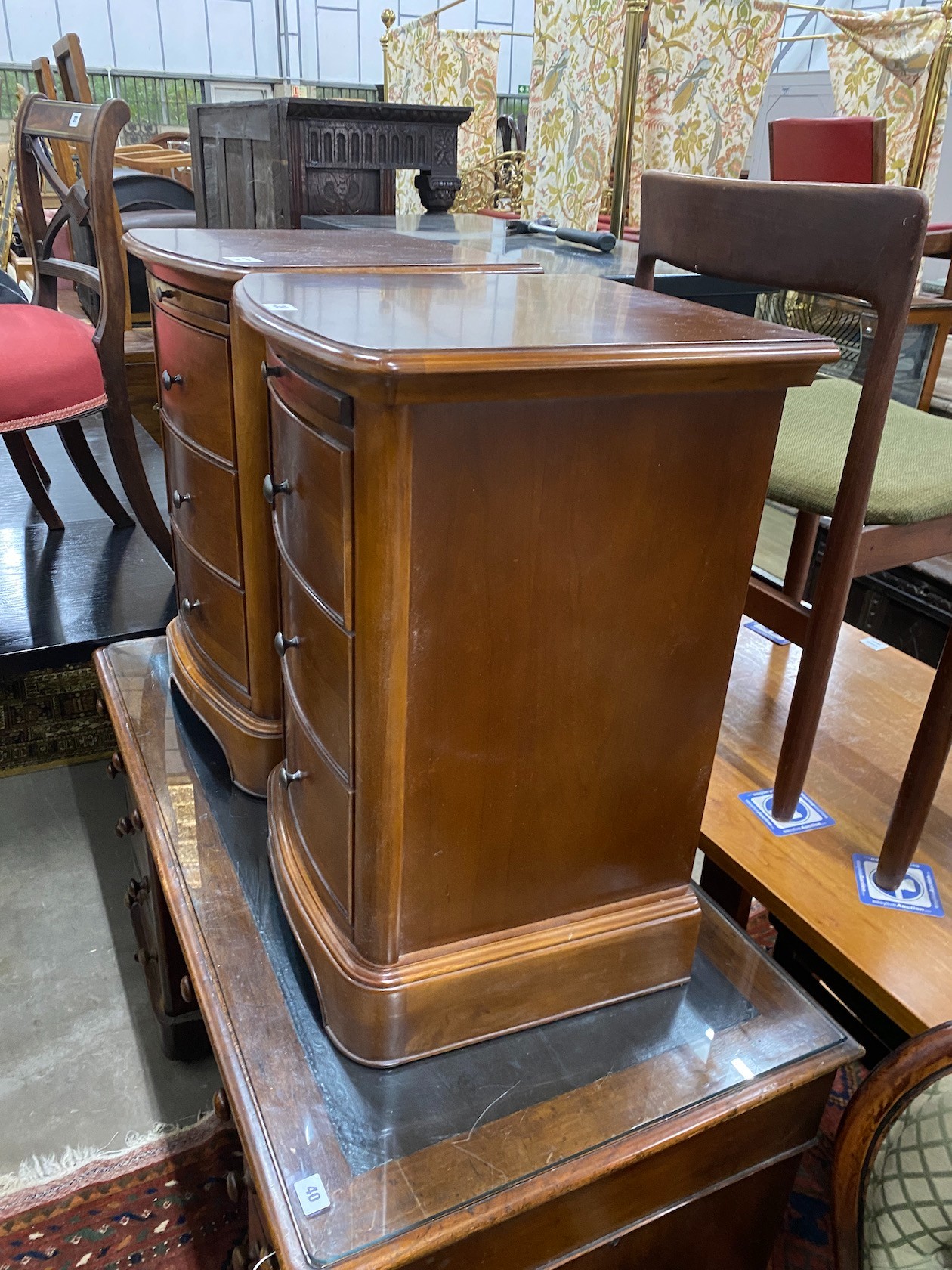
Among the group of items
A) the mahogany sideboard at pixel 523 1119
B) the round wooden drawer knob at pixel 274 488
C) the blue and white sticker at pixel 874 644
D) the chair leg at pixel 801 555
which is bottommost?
the mahogany sideboard at pixel 523 1119

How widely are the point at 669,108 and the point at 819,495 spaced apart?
Answer: 2.45m

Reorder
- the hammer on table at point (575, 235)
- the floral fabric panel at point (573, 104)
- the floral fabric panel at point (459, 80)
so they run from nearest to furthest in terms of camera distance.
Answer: the hammer on table at point (575, 235), the floral fabric panel at point (573, 104), the floral fabric panel at point (459, 80)

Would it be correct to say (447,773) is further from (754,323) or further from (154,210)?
(154,210)

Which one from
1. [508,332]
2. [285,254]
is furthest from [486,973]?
[285,254]

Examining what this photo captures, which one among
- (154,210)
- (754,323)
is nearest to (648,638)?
(754,323)

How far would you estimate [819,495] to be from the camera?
48.4 inches

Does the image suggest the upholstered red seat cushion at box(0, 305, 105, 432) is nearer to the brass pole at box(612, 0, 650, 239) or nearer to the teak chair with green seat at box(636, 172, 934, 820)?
the teak chair with green seat at box(636, 172, 934, 820)

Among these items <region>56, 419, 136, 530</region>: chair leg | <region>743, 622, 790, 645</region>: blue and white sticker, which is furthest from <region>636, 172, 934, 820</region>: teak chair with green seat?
<region>56, 419, 136, 530</region>: chair leg

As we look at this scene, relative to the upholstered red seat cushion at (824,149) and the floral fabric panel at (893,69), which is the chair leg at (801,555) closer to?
the upholstered red seat cushion at (824,149)

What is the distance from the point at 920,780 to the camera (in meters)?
1.03

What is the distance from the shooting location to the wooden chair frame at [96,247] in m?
1.75

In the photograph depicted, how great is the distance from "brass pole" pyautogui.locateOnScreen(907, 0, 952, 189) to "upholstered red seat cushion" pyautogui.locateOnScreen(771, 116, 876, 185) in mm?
661

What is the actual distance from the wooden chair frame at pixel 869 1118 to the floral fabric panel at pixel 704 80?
2626 mm

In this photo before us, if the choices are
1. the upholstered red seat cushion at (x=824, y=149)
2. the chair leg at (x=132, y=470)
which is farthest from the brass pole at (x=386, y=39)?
the chair leg at (x=132, y=470)
